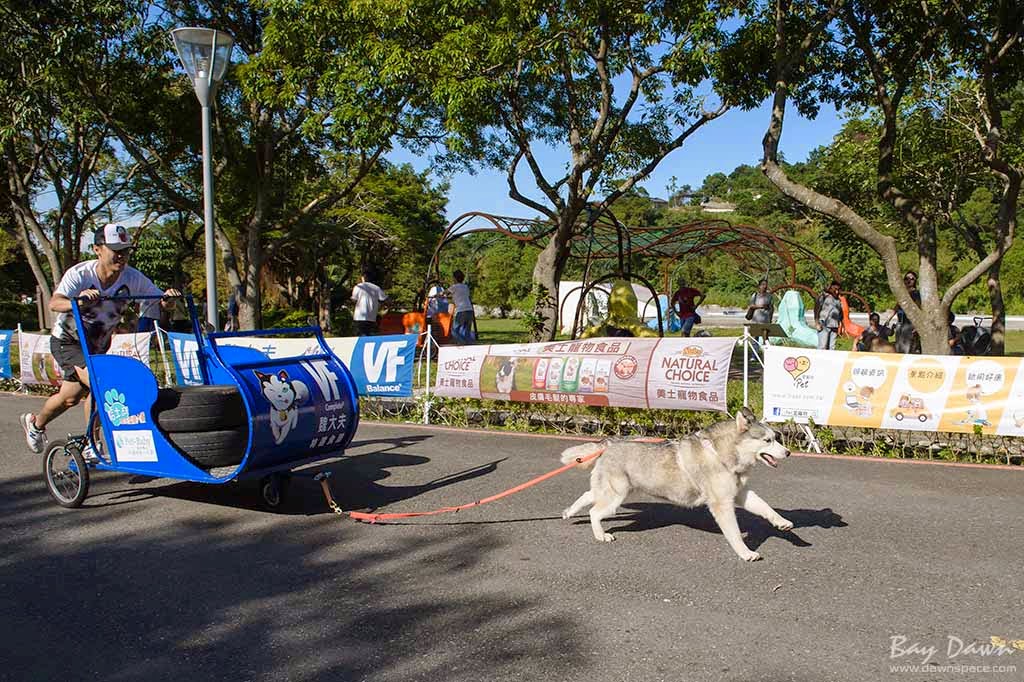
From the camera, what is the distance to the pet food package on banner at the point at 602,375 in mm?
10680

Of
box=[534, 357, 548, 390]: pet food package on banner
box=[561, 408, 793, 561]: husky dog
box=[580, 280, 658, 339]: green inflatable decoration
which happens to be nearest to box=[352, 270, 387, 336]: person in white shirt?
box=[580, 280, 658, 339]: green inflatable decoration

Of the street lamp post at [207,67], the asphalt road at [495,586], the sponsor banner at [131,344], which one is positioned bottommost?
the asphalt road at [495,586]

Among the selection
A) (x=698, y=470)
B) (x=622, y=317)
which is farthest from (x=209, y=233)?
(x=622, y=317)

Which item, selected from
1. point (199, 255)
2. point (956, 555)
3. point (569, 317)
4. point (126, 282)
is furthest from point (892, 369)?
point (199, 255)

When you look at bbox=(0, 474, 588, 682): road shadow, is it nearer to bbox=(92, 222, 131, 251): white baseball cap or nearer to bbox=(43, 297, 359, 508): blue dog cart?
bbox=(43, 297, 359, 508): blue dog cart

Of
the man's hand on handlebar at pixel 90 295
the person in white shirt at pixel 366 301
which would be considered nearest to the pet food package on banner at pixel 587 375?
the man's hand on handlebar at pixel 90 295

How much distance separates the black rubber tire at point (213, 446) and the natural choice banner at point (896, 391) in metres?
6.13

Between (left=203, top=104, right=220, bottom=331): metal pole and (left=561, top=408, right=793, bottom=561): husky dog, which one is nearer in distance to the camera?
(left=561, top=408, right=793, bottom=561): husky dog

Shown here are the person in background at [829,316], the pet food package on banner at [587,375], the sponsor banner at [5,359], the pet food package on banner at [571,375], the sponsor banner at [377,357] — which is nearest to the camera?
the pet food package on banner at [587,375]

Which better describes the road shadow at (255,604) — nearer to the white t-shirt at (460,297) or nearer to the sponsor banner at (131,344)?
the sponsor banner at (131,344)

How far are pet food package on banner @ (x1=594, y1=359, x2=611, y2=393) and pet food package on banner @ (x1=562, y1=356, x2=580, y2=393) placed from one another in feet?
0.81

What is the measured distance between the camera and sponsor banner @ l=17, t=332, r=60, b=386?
15562 millimetres

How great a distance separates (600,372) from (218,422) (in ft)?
17.8

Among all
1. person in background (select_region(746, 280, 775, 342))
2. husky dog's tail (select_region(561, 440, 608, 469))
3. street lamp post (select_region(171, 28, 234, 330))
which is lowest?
husky dog's tail (select_region(561, 440, 608, 469))
